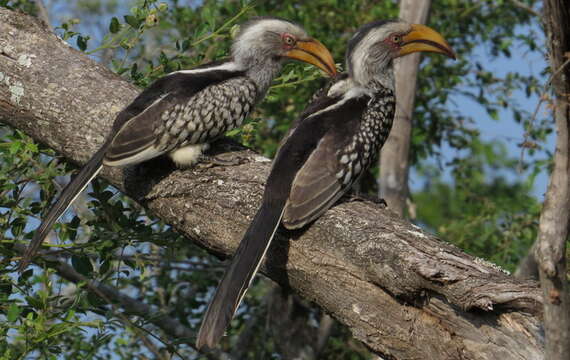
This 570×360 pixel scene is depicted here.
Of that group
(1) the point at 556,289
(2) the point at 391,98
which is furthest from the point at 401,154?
(1) the point at 556,289

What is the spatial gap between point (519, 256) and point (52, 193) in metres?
2.99

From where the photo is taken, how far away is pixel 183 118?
3.75m

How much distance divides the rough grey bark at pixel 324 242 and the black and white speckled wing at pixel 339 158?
7 centimetres

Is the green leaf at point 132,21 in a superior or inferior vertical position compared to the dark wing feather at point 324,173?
superior

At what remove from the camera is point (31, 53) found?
3.97 meters

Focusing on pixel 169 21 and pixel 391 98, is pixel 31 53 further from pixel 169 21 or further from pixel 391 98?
pixel 169 21

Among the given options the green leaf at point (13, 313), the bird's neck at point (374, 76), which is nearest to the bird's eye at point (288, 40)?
the bird's neck at point (374, 76)

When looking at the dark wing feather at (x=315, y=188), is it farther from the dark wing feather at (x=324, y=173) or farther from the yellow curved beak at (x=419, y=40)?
the yellow curved beak at (x=419, y=40)

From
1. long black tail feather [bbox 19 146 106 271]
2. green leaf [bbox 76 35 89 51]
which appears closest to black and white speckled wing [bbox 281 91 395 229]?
long black tail feather [bbox 19 146 106 271]

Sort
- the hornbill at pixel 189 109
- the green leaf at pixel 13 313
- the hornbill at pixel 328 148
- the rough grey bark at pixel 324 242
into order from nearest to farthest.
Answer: the rough grey bark at pixel 324 242, the hornbill at pixel 328 148, the green leaf at pixel 13 313, the hornbill at pixel 189 109

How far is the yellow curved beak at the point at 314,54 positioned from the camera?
4313mm

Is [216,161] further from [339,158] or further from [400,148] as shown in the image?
[400,148]

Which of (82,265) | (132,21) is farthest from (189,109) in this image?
(82,265)

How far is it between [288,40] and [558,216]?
9.07 feet
